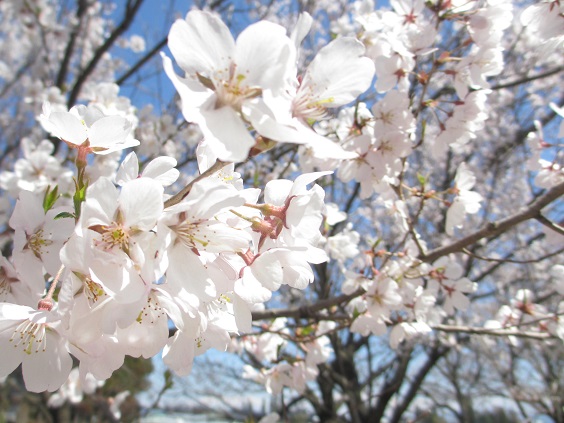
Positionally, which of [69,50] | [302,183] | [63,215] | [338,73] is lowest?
[69,50]

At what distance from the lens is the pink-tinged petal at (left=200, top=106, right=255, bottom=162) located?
0.60m

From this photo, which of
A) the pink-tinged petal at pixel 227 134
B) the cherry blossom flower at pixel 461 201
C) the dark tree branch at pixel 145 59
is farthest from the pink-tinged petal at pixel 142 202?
the dark tree branch at pixel 145 59

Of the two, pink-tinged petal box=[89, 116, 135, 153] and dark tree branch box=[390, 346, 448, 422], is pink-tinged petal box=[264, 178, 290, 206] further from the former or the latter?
dark tree branch box=[390, 346, 448, 422]

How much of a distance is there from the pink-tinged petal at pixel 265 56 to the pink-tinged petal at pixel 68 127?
14.4 inches

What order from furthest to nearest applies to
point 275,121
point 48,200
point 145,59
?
point 145,59
point 48,200
point 275,121

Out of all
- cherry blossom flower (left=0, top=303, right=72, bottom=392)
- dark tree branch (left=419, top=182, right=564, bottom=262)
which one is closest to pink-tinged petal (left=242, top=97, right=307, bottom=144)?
cherry blossom flower (left=0, top=303, right=72, bottom=392)

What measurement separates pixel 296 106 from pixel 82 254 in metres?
0.43

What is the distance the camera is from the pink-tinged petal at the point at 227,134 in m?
0.60

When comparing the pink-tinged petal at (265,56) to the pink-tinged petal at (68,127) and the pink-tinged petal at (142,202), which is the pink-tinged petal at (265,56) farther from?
the pink-tinged petal at (68,127)

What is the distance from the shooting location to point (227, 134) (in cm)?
63

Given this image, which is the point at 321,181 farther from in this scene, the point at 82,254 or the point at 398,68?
the point at 82,254

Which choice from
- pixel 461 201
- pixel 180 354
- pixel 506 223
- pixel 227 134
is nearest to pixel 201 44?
pixel 227 134

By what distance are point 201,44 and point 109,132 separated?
0.29m

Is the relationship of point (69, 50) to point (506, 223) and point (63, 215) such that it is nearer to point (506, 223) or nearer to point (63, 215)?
point (63, 215)
